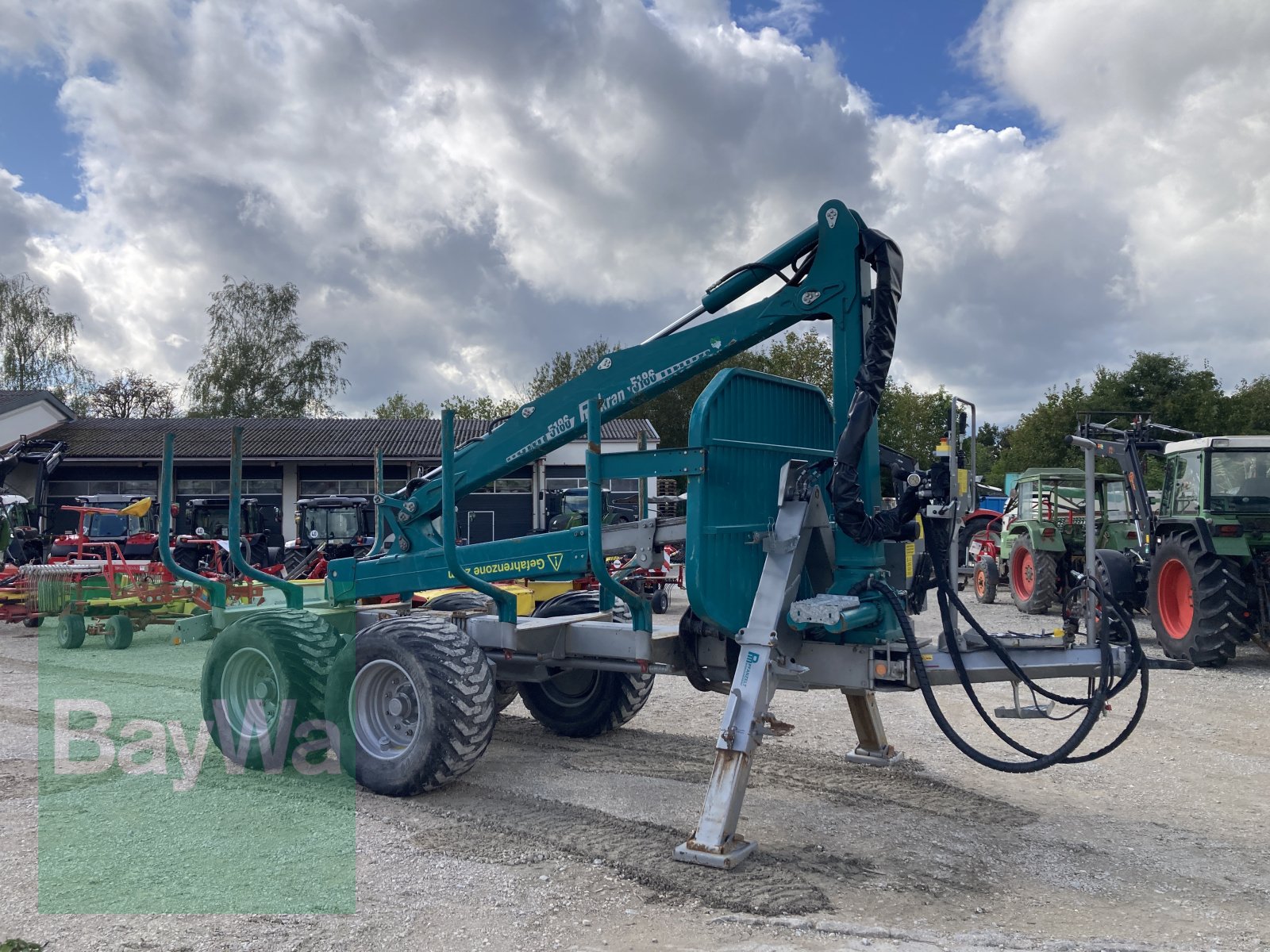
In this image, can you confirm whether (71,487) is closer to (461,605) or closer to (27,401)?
(27,401)

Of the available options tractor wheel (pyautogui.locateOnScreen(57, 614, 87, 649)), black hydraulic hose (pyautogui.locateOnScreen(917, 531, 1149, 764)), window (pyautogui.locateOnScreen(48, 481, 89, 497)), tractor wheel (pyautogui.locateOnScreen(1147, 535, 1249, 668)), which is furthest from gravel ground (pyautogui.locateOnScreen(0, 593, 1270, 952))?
window (pyautogui.locateOnScreen(48, 481, 89, 497))

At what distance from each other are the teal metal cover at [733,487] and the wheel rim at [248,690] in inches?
120

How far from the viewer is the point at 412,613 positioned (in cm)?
661

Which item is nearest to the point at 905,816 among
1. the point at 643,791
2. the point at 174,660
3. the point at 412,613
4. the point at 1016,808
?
the point at 1016,808

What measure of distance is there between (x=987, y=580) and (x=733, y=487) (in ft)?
46.2

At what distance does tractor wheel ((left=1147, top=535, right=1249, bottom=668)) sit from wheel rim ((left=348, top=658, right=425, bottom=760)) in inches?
323

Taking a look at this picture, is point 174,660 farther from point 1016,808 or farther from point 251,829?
point 1016,808

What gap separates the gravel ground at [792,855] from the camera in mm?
3869

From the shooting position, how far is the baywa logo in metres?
6.18

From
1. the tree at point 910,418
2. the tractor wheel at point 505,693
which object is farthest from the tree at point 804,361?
the tractor wheel at point 505,693

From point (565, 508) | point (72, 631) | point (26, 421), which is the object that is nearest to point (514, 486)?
point (565, 508)

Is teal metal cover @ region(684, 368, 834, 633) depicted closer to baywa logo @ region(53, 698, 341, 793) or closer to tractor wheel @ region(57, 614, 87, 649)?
baywa logo @ region(53, 698, 341, 793)

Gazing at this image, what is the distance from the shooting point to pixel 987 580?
18.0 metres

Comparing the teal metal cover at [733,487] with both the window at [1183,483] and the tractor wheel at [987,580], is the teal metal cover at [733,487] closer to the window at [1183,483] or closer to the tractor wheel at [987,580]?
the window at [1183,483]
